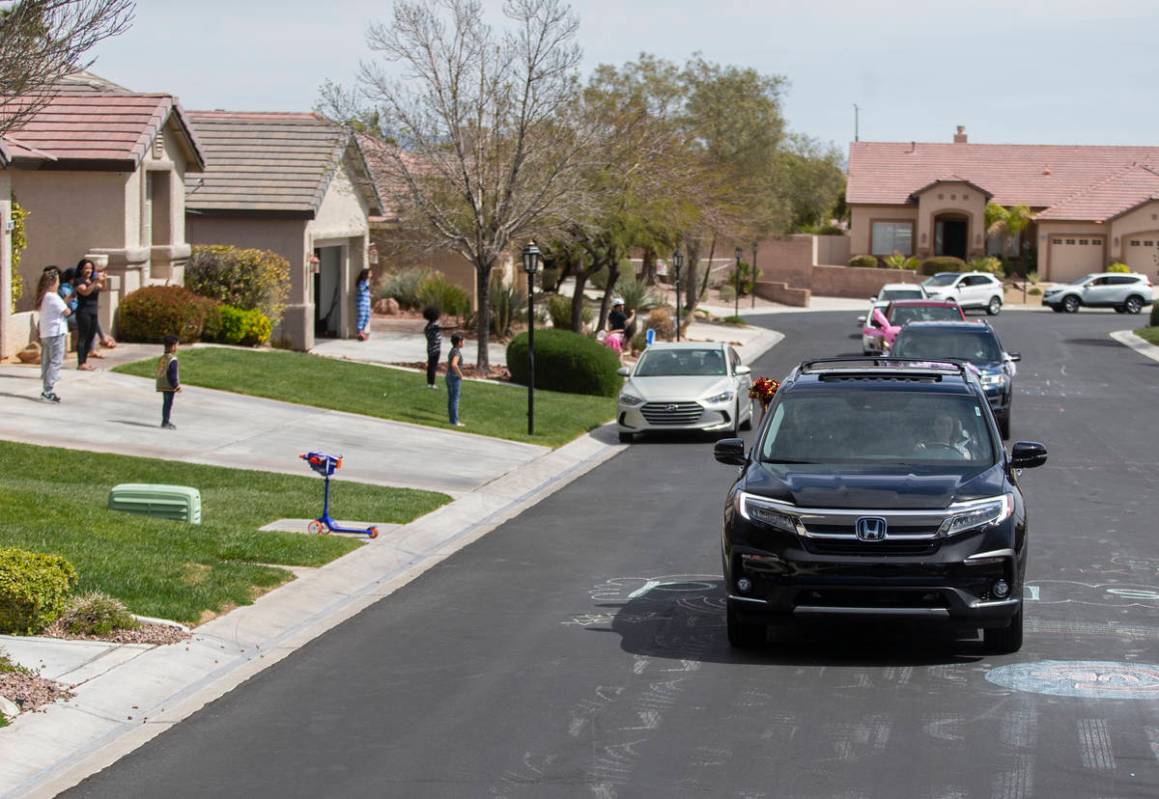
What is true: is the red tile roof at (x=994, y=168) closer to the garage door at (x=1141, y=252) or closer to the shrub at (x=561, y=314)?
the garage door at (x=1141, y=252)

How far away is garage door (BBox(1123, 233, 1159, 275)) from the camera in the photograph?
76062 mm

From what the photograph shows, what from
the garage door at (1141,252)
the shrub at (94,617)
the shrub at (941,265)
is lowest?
the shrub at (94,617)

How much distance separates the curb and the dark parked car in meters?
20.0

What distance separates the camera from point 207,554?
1339 cm

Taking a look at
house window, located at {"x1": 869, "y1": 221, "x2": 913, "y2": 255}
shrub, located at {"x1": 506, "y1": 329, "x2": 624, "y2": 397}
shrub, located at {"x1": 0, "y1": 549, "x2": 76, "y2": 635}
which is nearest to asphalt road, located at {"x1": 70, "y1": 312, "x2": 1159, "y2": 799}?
shrub, located at {"x1": 0, "y1": 549, "x2": 76, "y2": 635}

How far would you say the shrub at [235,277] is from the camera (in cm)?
3297

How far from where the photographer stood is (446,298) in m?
47.1

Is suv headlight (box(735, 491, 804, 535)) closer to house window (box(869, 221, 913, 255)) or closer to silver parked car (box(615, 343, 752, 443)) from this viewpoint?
silver parked car (box(615, 343, 752, 443))

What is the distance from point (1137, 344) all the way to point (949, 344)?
2564 cm

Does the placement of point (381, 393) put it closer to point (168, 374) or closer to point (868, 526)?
point (168, 374)

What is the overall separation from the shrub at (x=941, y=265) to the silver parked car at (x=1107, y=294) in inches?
338

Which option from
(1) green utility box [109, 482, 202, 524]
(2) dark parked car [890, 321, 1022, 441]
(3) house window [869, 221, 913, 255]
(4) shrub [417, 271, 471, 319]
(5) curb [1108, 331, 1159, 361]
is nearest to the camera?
(1) green utility box [109, 482, 202, 524]

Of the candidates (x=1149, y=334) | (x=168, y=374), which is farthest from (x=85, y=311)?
(x=1149, y=334)

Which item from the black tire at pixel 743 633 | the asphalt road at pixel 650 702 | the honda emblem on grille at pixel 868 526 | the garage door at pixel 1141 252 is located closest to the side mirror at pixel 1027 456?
the asphalt road at pixel 650 702
